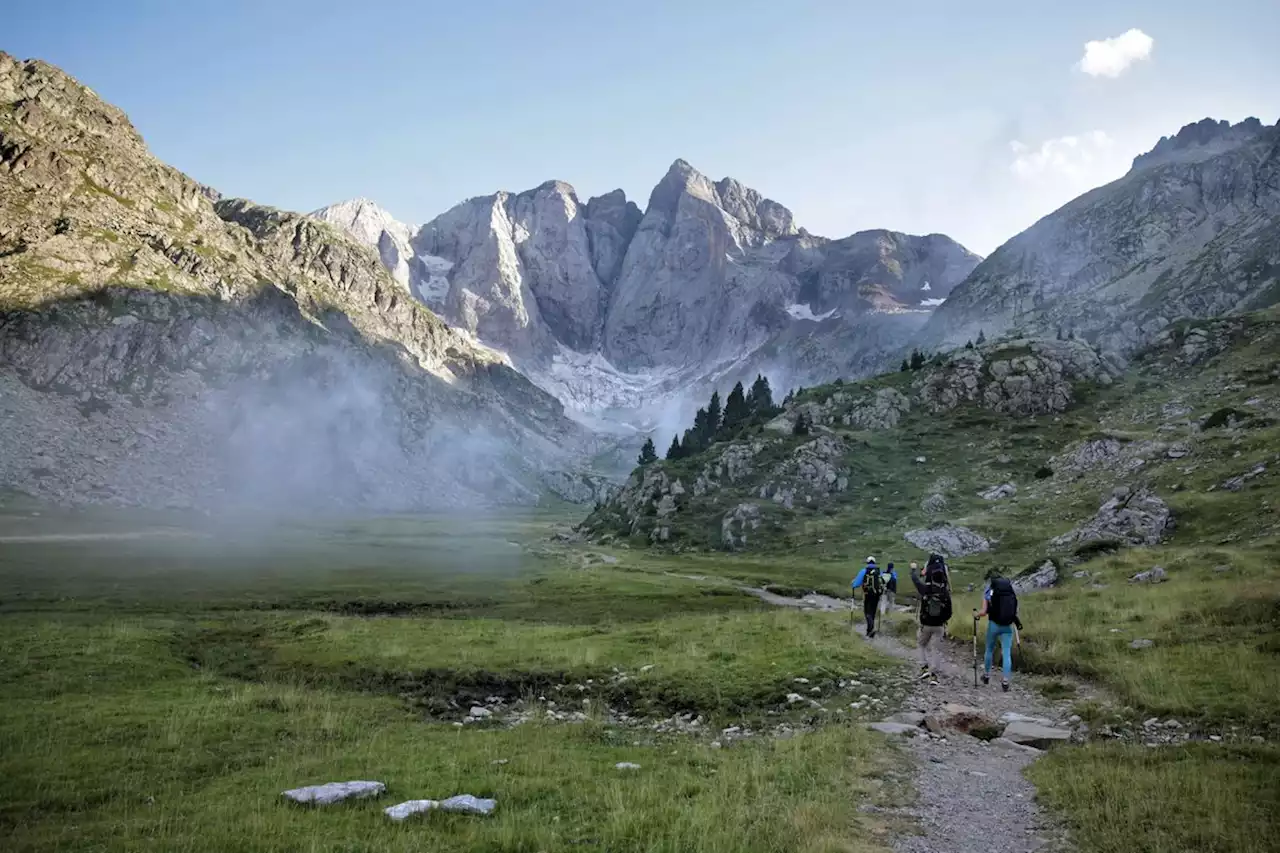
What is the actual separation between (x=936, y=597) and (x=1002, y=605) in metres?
2.16

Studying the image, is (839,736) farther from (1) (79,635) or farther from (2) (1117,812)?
(1) (79,635)

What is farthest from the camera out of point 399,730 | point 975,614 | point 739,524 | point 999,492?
point 739,524

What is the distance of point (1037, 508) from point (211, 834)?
91.1 metres

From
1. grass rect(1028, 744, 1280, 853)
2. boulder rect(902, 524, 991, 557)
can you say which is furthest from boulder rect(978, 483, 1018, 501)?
grass rect(1028, 744, 1280, 853)

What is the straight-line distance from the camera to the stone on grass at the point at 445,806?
12.4 meters

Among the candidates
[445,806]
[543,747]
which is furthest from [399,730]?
[445,806]

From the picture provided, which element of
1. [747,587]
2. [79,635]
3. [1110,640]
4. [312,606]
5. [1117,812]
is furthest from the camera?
[747,587]

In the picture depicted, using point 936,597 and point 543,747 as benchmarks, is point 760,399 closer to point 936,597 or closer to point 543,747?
point 936,597

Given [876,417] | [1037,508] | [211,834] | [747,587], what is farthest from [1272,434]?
[211,834]

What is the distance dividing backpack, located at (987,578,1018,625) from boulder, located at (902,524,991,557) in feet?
172

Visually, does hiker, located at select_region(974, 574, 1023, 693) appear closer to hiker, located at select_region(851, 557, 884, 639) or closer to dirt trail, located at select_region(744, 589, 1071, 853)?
dirt trail, located at select_region(744, 589, 1071, 853)

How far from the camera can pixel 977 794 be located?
1372 cm

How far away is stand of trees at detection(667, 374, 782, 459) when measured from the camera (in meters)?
157

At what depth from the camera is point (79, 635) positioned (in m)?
38.5
